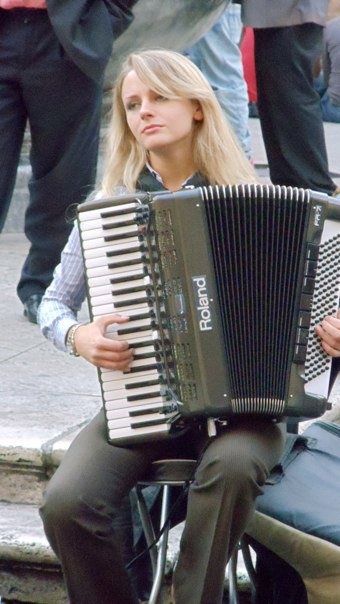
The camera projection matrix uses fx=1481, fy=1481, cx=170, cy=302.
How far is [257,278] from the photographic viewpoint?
120 inches

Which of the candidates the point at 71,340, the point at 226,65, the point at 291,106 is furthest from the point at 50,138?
the point at 71,340

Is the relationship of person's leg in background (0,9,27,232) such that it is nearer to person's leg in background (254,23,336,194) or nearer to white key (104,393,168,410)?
person's leg in background (254,23,336,194)

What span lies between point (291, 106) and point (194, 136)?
1.70 metres

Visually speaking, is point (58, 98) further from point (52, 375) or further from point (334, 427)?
point (334, 427)

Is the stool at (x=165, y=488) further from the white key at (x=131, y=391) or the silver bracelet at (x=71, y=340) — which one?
the silver bracelet at (x=71, y=340)

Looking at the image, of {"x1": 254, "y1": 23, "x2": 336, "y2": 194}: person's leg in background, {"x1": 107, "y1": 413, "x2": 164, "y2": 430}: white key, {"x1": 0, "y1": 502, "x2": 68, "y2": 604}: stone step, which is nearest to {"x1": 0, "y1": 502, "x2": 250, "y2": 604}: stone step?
{"x1": 0, "y1": 502, "x2": 68, "y2": 604}: stone step

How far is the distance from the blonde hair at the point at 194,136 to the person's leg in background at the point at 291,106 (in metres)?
1.62

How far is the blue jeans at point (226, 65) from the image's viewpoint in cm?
605

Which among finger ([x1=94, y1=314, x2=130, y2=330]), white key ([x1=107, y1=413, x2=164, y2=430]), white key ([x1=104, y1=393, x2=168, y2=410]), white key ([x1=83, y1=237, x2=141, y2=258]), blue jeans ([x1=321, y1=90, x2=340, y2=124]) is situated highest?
A: white key ([x1=83, y1=237, x2=141, y2=258])

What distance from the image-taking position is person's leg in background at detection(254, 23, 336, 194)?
4.99m

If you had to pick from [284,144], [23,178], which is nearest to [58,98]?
[284,144]

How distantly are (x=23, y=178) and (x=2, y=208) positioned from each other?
5.02 feet

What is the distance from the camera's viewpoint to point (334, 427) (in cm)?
344

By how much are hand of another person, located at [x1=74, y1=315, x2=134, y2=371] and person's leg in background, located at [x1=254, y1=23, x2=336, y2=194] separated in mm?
2104
